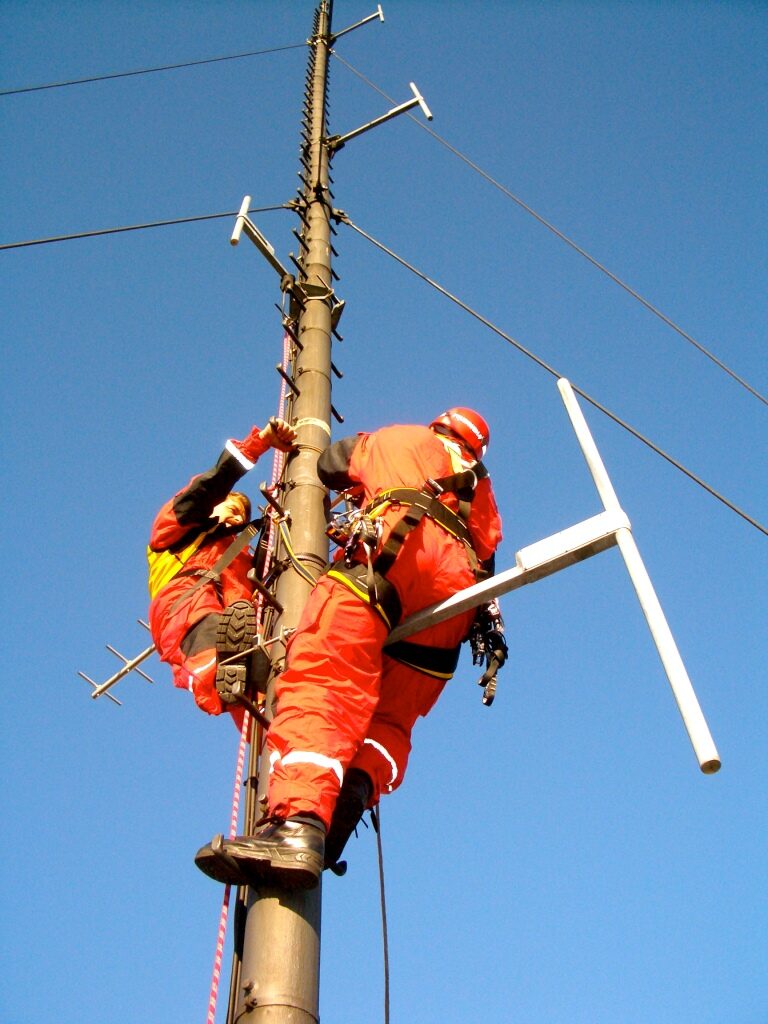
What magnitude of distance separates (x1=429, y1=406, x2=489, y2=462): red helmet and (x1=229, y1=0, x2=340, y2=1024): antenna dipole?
0.59m

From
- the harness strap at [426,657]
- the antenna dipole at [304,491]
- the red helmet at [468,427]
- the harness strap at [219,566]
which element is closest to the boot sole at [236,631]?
the antenna dipole at [304,491]

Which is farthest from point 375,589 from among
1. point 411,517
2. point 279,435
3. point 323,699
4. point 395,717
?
point 279,435

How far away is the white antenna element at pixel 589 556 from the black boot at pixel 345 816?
550 mm

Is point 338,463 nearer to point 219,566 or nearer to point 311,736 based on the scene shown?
point 219,566

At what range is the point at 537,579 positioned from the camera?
10.9 feet

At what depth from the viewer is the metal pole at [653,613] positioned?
2.33 metres

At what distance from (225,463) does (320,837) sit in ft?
7.22

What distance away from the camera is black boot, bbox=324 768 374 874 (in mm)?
3453

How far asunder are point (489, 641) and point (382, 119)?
464cm

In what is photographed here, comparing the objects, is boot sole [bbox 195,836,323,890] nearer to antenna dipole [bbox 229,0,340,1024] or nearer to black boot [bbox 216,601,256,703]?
antenna dipole [bbox 229,0,340,1024]

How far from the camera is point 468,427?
4.39m

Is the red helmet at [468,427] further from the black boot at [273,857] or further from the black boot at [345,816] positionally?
the black boot at [273,857]

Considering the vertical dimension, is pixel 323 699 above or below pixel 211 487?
below

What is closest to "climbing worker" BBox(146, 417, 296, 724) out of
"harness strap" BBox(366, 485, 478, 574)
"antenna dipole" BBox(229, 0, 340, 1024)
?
"antenna dipole" BBox(229, 0, 340, 1024)
